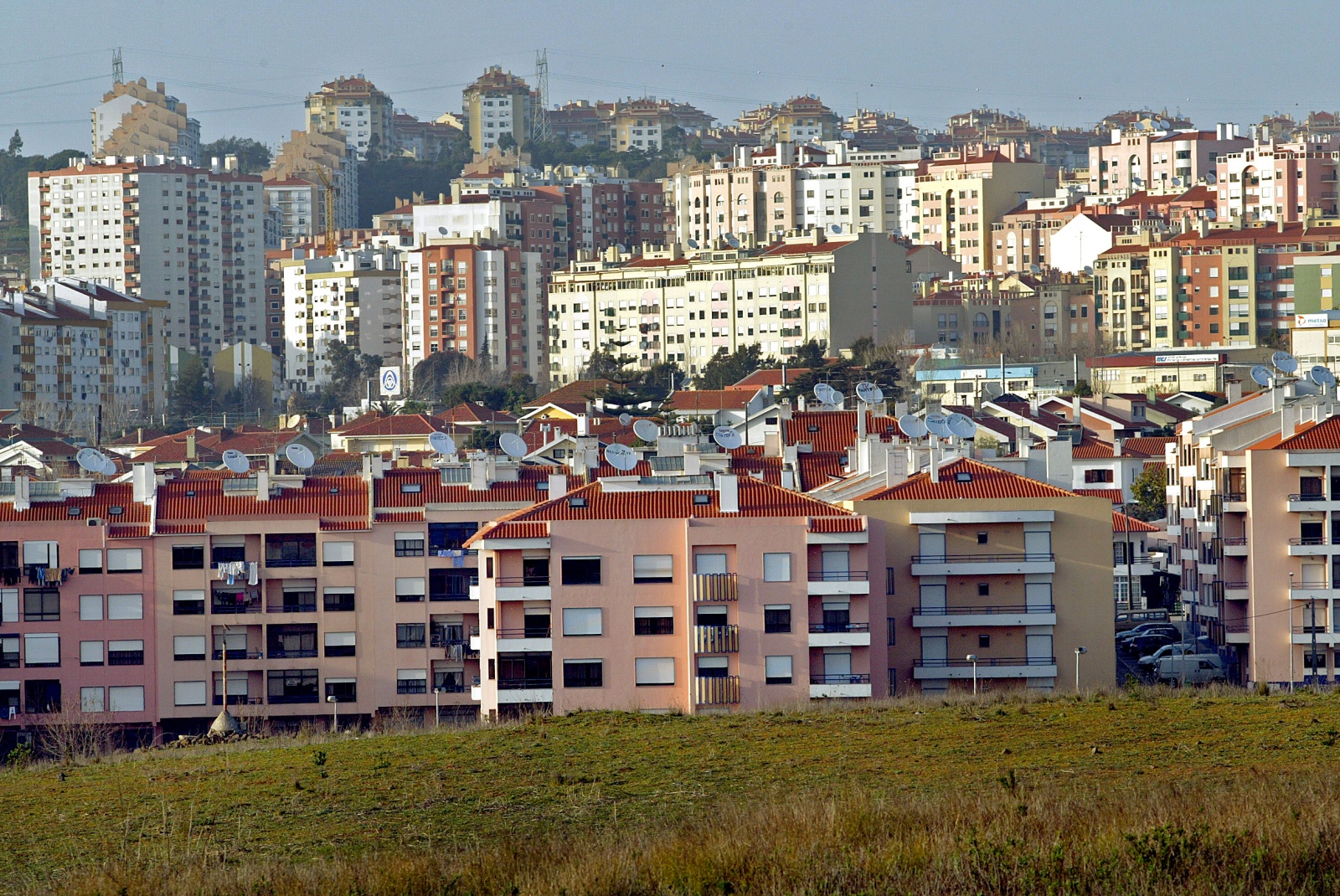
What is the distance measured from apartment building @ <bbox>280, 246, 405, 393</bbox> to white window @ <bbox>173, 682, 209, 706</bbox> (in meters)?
100

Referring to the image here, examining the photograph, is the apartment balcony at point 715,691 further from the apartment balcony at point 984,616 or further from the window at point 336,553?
the window at point 336,553

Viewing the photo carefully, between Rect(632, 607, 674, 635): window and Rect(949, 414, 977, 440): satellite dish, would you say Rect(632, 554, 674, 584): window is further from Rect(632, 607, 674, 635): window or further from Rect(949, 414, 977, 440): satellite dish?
Rect(949, 414, 977, 440): satellite dish

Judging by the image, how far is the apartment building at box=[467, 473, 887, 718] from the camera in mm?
41406

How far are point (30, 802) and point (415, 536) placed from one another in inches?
934

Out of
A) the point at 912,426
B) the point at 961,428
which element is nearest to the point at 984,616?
the point at 961,428

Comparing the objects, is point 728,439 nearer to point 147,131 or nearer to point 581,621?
point 581,621

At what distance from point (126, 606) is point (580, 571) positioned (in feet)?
39.9

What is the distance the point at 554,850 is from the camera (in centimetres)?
2006

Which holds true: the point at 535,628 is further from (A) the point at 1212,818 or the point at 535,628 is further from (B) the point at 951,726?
(A) the point at 1212,818

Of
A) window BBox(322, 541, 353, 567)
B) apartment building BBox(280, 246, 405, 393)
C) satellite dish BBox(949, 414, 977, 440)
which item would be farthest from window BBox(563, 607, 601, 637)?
apartment building BBox(280, 246, 405, 393)

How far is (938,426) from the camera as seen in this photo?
5172cm

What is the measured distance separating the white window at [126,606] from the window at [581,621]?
11.7 m

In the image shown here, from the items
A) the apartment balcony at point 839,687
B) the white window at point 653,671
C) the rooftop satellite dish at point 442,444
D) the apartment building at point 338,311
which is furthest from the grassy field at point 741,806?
the apartment building at point 338,311

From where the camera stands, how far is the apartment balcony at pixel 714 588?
1631 inches
